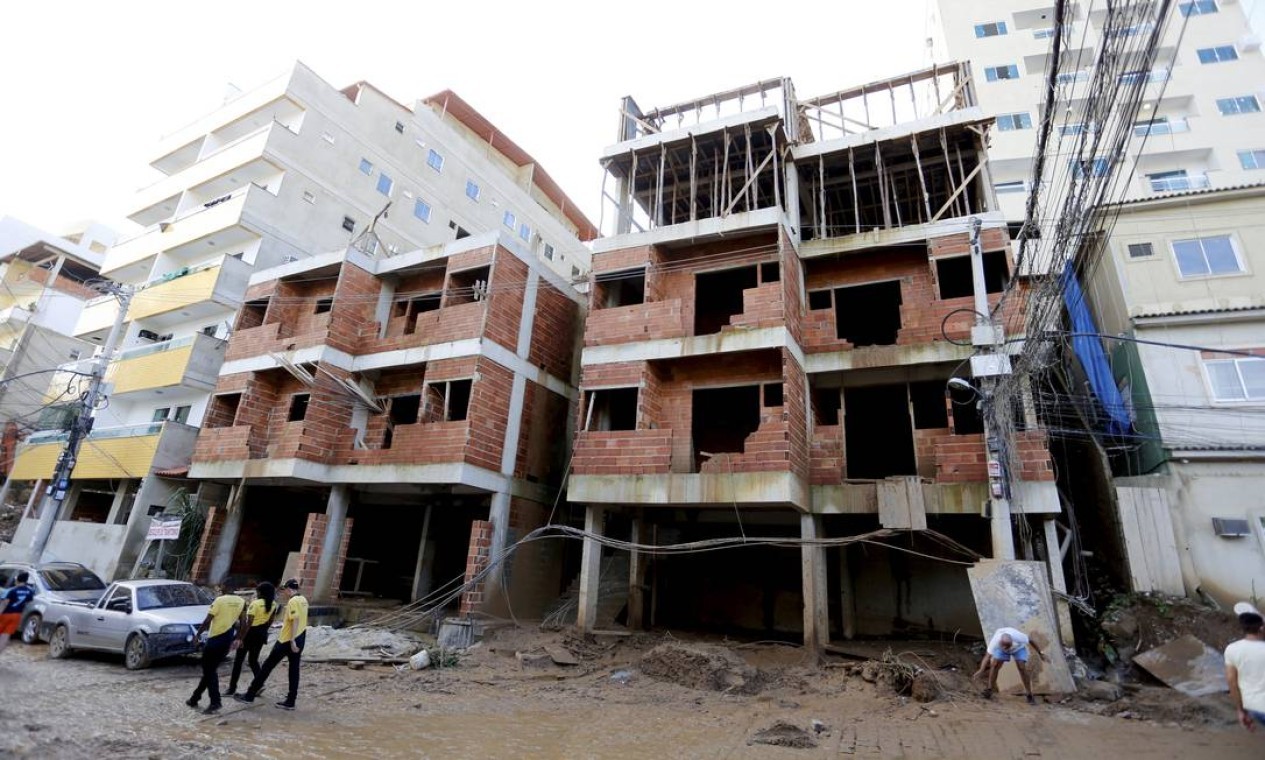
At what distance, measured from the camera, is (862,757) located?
727cm

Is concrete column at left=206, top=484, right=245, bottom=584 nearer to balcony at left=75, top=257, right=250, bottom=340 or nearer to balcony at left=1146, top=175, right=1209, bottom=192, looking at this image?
balcony at left=75, top=257, right=250, bottom=340

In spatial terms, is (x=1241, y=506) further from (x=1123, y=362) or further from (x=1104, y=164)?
(x=1104, y=164)

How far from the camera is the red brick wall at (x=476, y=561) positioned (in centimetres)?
1432

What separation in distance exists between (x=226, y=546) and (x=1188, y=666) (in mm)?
22105

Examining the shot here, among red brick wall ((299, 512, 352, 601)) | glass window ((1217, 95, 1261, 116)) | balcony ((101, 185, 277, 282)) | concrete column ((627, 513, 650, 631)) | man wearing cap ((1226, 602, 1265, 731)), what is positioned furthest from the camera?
glass window ((1217, 95, 1261, 116))

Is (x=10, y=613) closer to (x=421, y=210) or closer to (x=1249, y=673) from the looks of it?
(x=1249, y=673)

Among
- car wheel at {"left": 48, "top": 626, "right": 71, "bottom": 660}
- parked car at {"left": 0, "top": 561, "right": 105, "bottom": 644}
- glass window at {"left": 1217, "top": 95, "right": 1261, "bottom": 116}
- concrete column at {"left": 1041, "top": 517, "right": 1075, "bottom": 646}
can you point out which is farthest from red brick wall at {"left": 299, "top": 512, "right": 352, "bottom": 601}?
glass window at {"left": 1217, "top": 95, "right": 1261, "bottom": 116}

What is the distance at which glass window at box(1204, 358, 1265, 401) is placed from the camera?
1249cm

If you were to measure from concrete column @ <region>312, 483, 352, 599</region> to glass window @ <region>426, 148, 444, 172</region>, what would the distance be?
60.8ft

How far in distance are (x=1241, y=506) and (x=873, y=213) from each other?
1077 centimetres

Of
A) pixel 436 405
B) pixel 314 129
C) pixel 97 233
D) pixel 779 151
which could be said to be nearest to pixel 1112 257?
pixel 779 151

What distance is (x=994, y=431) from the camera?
1177cm

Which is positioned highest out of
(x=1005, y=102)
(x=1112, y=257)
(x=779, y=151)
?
(x=1005, y=102)

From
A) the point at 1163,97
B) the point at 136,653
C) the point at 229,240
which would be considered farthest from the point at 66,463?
the point at 1163,97
